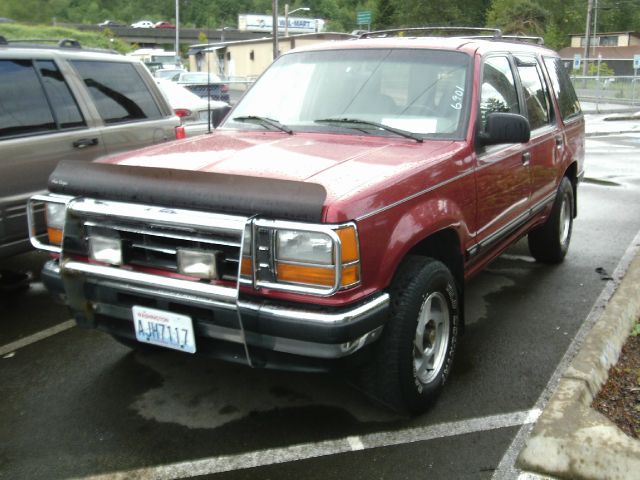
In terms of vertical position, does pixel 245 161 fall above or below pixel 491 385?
above

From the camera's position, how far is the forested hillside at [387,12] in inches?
2717

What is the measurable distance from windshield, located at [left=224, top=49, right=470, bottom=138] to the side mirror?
170 millimetres

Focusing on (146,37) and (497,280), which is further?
(146,37)

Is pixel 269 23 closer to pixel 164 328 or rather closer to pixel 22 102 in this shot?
pixel 22 102

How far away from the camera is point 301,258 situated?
274 cm

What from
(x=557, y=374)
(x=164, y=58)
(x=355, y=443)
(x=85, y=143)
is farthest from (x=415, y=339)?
(x=164, y=58)

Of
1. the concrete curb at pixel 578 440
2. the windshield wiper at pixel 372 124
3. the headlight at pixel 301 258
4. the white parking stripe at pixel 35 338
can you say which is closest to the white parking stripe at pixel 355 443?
the concrete curb at pixel 578 440

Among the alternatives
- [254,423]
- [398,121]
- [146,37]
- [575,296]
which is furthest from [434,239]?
[146,37]

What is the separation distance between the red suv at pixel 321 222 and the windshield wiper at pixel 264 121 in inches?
0.7

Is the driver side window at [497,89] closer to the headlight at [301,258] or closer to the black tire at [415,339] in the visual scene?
the black tire at [415,339]

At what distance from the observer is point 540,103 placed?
5.27 m

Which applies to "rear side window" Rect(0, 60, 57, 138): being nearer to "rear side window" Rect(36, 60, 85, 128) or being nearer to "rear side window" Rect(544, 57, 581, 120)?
"rear side window" Rect(36, 60, 85, 128)

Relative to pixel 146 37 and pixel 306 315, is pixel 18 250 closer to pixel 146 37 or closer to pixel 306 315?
pixel 306 315

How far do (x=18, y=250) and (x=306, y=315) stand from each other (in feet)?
9.84
